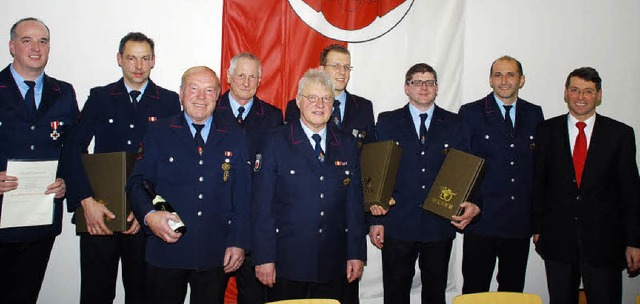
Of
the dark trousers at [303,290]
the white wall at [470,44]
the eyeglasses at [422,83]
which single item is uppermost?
the white wall at [470,44]

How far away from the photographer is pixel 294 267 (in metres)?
2.41

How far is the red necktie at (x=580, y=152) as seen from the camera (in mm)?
3033

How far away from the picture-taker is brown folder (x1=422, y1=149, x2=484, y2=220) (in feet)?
9.20

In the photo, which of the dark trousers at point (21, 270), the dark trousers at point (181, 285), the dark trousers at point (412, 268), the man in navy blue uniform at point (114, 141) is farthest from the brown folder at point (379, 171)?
the dark trousers at point (21, 270)

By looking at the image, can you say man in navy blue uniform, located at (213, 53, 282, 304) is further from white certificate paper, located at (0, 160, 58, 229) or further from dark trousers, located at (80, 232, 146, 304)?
white certificate paper, located at (0, 160, 58, 229)

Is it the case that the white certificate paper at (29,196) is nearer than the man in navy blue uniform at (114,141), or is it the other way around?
the white certificate paper at (29,196)

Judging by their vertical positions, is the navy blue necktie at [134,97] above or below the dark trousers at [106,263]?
above

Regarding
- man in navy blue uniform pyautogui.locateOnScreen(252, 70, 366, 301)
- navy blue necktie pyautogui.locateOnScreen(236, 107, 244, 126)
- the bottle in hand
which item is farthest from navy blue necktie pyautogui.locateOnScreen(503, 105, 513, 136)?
the bottle in hand

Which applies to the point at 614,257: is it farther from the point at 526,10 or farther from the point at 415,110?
the point at 526,10

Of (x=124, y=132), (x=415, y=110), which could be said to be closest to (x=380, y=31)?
(x=415, y=110)

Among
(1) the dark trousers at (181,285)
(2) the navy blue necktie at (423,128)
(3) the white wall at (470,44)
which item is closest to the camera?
(1) the dark trousers at (181,285)

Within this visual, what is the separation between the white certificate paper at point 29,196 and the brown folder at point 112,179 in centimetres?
25

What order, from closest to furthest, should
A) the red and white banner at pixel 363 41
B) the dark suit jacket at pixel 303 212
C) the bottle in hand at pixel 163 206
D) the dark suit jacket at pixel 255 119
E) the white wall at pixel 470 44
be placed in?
the bottle in hand at pixel 163 206, the dark suit jacket at pixel 303 212, the dark suit jacket at pixel 255 119, the white wall at pixel 470 44, the red and white banner at pixel 363 41

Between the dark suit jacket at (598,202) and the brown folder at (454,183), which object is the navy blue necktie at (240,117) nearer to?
the brown folder at (454,183)
